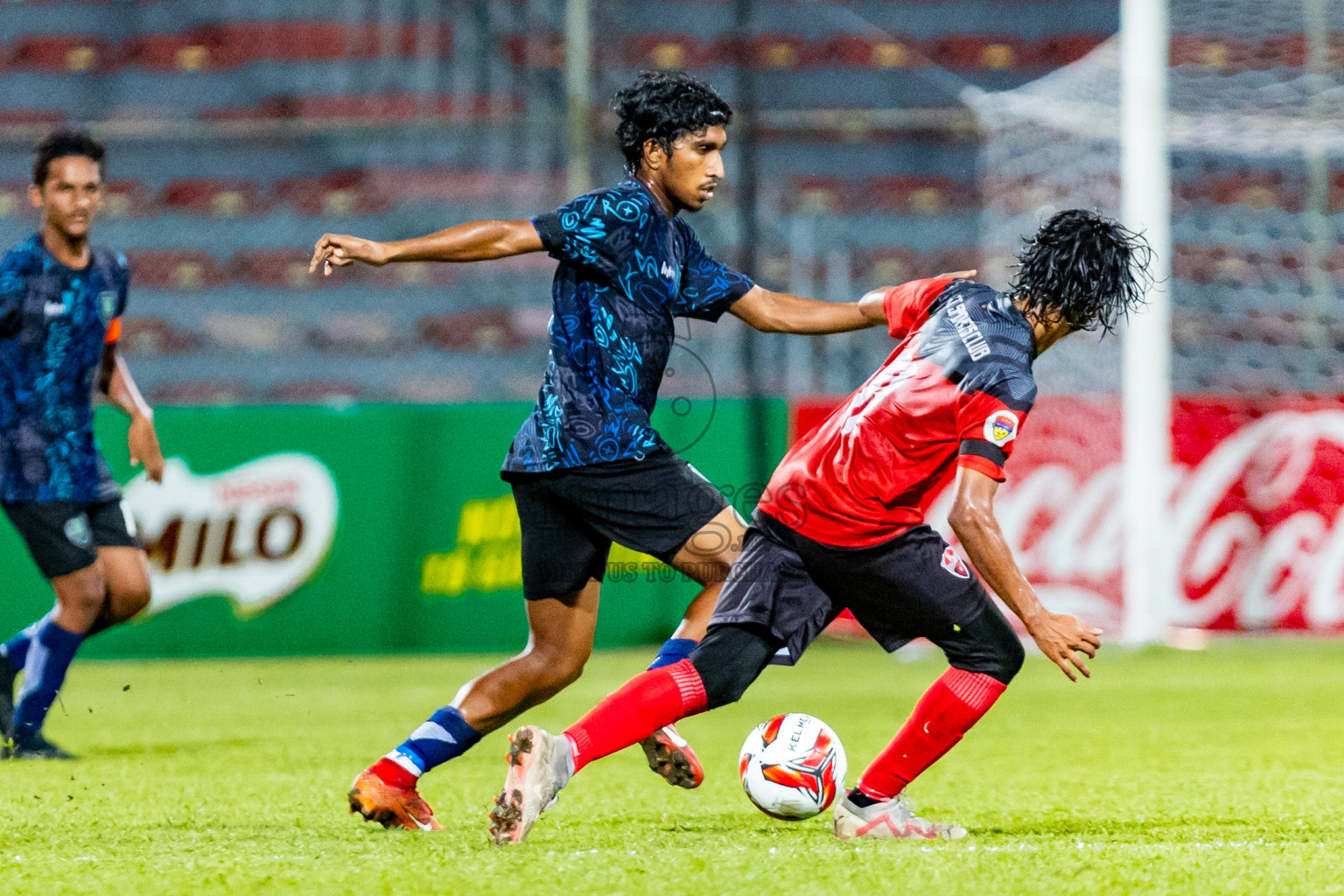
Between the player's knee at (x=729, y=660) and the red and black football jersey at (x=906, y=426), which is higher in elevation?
the red and black football jersey at (x=906, y=426)

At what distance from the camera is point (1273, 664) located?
29.5 ft

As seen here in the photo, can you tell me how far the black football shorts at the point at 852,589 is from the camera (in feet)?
12.7

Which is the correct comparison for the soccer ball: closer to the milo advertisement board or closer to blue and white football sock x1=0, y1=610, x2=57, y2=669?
blue and white football sock x1=0, y1=610, x2=57, y2=669

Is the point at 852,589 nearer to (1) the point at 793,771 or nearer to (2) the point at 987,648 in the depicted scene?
(2) the point at 987,648

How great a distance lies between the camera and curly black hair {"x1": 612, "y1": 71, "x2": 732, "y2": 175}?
4195 millimetres

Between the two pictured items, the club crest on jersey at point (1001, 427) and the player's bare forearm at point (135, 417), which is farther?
the player's bare forearm at point (135, 417)

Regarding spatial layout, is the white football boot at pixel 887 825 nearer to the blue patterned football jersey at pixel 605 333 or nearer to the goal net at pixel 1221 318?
the blue patterned football jersey at pixel 605 333

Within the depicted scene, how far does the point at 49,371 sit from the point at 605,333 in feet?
8.88

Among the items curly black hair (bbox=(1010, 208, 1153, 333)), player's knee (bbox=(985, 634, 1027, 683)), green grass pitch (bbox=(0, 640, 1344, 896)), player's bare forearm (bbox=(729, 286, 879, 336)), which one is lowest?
green grass pitch (bbox=(0, 640, 1344, 896))

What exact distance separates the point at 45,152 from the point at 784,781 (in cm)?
356

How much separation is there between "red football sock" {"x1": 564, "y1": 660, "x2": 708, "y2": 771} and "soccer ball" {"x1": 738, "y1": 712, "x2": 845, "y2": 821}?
0.87 ft

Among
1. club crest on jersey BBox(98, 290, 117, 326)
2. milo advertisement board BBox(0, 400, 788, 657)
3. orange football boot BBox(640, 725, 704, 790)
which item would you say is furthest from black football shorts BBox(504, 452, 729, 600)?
milo advertisement board BBox(0, 400, 788, 657)

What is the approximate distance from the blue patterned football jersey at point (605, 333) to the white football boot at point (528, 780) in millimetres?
757

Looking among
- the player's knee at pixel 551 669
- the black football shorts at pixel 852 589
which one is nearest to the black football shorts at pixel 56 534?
the player's knee at pixel 551 669
